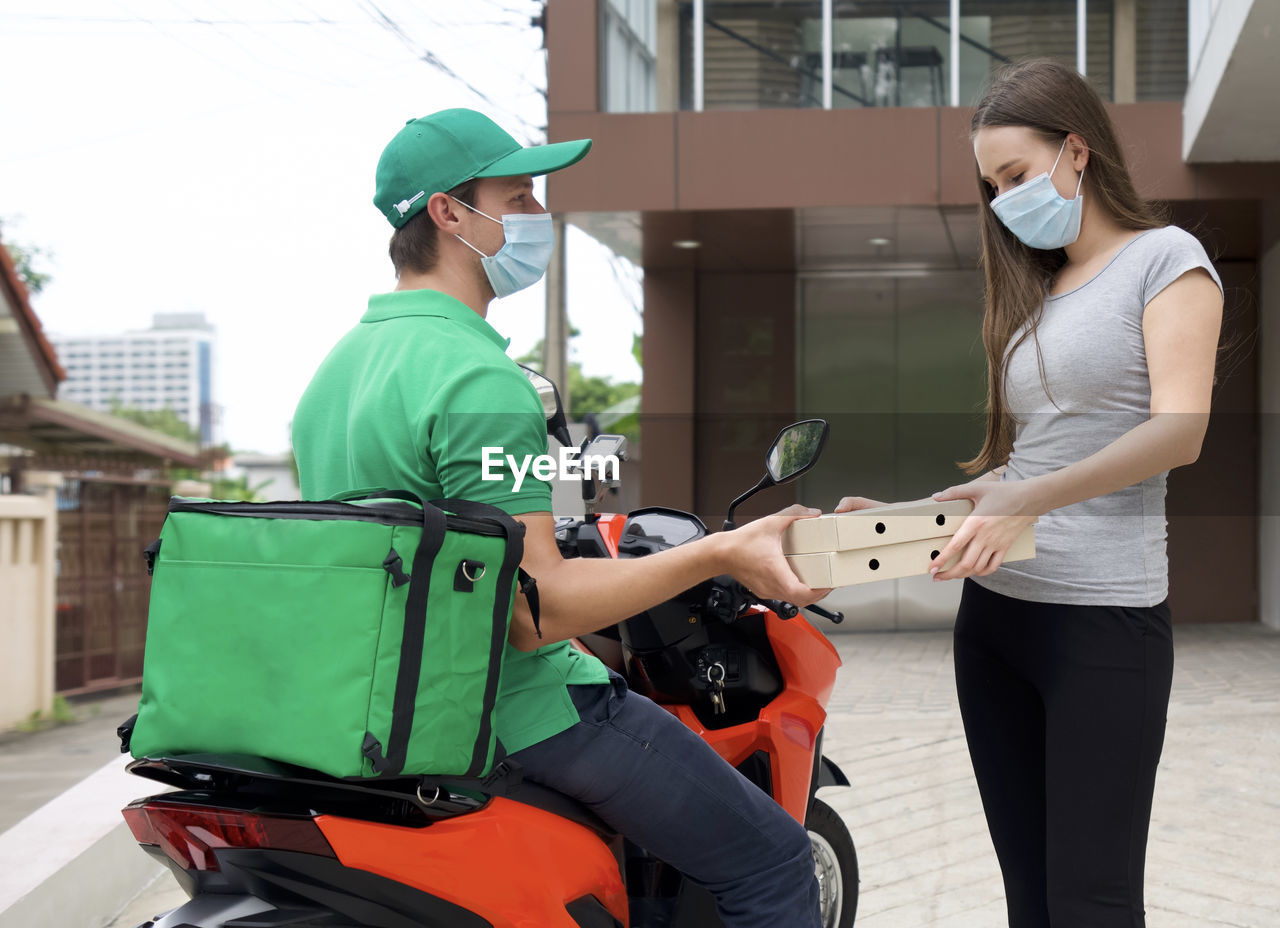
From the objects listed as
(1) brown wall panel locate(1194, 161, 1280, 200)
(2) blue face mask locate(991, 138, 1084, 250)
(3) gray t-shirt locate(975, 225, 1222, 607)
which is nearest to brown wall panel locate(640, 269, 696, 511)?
(1) brown wall panel locate(1194, 161, 1280, 200)

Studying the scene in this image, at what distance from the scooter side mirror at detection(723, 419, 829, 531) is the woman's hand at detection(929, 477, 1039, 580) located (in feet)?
1.02

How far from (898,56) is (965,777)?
6.10 meters

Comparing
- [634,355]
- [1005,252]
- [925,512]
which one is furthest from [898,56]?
[925,512]

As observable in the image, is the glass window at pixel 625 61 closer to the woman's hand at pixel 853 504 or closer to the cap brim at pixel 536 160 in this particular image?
the cap brim at pixel 536 160

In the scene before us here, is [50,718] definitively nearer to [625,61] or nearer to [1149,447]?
[625,61]

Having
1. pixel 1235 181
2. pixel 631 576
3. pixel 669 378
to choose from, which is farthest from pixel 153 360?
pixel 631 576

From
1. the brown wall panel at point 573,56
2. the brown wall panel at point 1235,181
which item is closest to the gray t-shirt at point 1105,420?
the brown wall panel at point 1235,181

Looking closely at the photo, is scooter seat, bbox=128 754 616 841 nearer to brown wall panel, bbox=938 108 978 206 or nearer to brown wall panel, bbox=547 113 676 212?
brown wall panel, bbox=547 113 676 212

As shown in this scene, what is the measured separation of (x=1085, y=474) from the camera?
5.58 ft

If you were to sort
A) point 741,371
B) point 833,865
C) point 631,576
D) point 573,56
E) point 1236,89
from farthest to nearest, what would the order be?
1. point 741,371
2. point 573,56
3. point 1236,89
4. point 833,865
5. point 631,576

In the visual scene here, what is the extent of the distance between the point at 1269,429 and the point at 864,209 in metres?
4.54

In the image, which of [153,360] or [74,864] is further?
[153,360]

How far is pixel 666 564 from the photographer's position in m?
1.61

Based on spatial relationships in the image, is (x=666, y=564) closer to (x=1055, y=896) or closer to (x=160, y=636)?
(x=160, y=636)
